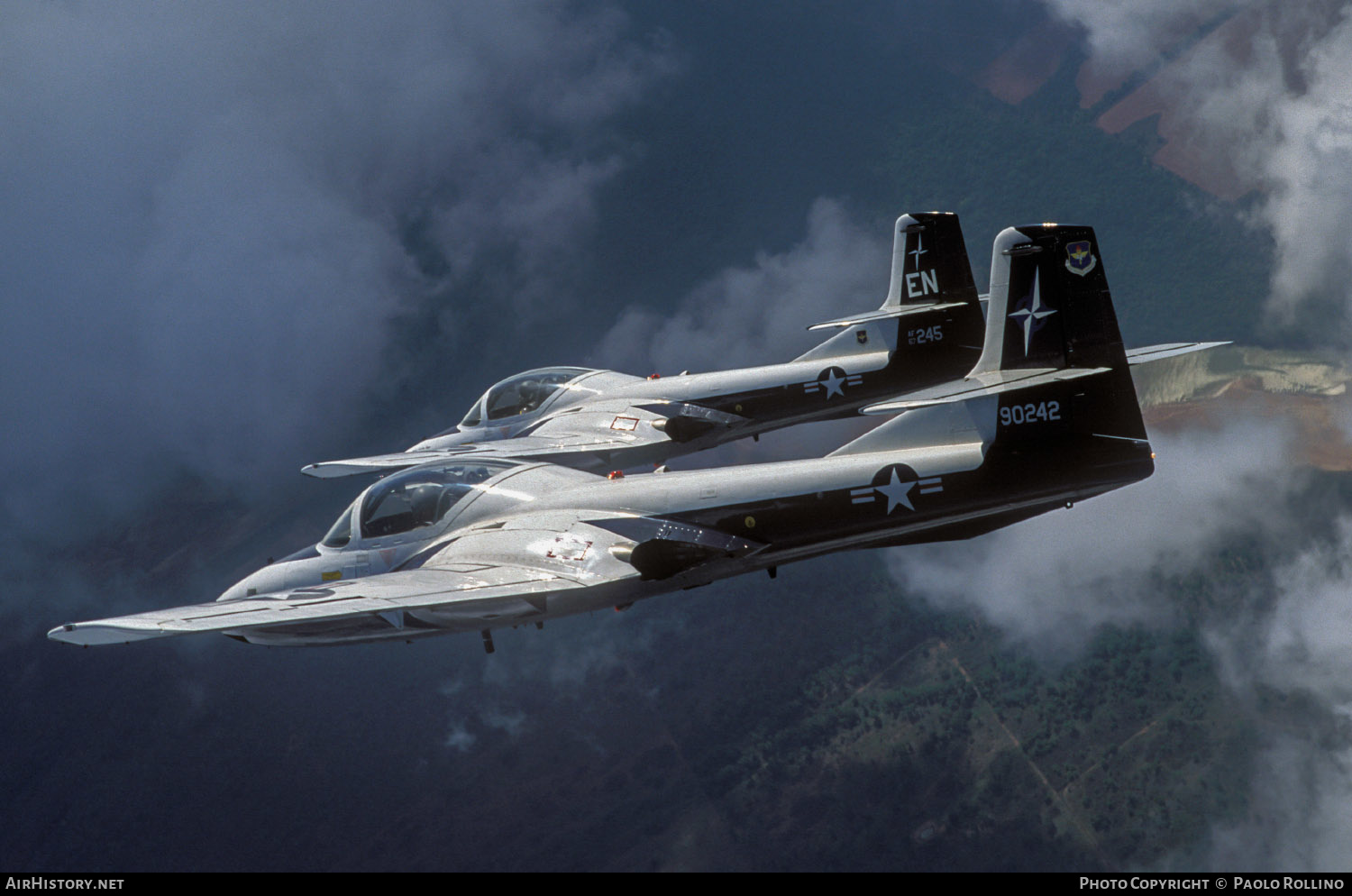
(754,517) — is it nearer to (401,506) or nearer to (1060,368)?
(1060,368)

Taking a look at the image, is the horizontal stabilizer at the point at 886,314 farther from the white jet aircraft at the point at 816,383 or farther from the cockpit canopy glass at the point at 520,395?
the cockpit canopy glass at the point at 520,395

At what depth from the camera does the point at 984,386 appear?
1444 centimetres

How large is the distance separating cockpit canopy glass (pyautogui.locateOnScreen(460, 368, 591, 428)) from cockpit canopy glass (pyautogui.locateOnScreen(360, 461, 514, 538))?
1119 centimetres

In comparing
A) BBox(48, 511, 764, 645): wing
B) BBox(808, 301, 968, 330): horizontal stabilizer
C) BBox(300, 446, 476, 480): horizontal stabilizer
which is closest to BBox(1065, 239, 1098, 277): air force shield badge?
BBox(48, 511, 764, 645): wing

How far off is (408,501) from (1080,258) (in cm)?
1216

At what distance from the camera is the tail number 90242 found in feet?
48.9

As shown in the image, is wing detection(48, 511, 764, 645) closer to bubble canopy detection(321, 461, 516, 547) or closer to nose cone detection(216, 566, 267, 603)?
bubble canopy detection(321, 461, 516, 547)

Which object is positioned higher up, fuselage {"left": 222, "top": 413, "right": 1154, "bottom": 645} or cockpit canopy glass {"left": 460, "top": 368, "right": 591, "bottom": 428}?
cockpit canopy glass {"left": 460, "top": 368, "right": 591, "bottom": 428}

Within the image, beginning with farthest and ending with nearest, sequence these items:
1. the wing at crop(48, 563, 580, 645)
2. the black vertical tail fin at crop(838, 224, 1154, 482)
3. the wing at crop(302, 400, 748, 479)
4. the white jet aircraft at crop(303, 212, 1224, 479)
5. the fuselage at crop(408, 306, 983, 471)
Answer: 1. the fuselage at crop(408, 306, 983, 471)
2. the white jet aircraft at crop(303, 212, 1224, 479)
3. the wing at crop(302, 400, 748, 479)
4. the black vertical tail fin at crop(838, 224, 1154, 482)
5. the wing at crop(48, 563, 580, 645)

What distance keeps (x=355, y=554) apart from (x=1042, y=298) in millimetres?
12519

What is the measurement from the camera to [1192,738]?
43938mm

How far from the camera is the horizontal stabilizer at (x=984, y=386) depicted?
44.5ft

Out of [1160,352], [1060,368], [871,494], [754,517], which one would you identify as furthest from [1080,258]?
[754,517]

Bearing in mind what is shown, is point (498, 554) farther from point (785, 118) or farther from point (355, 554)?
point (785, 118)
